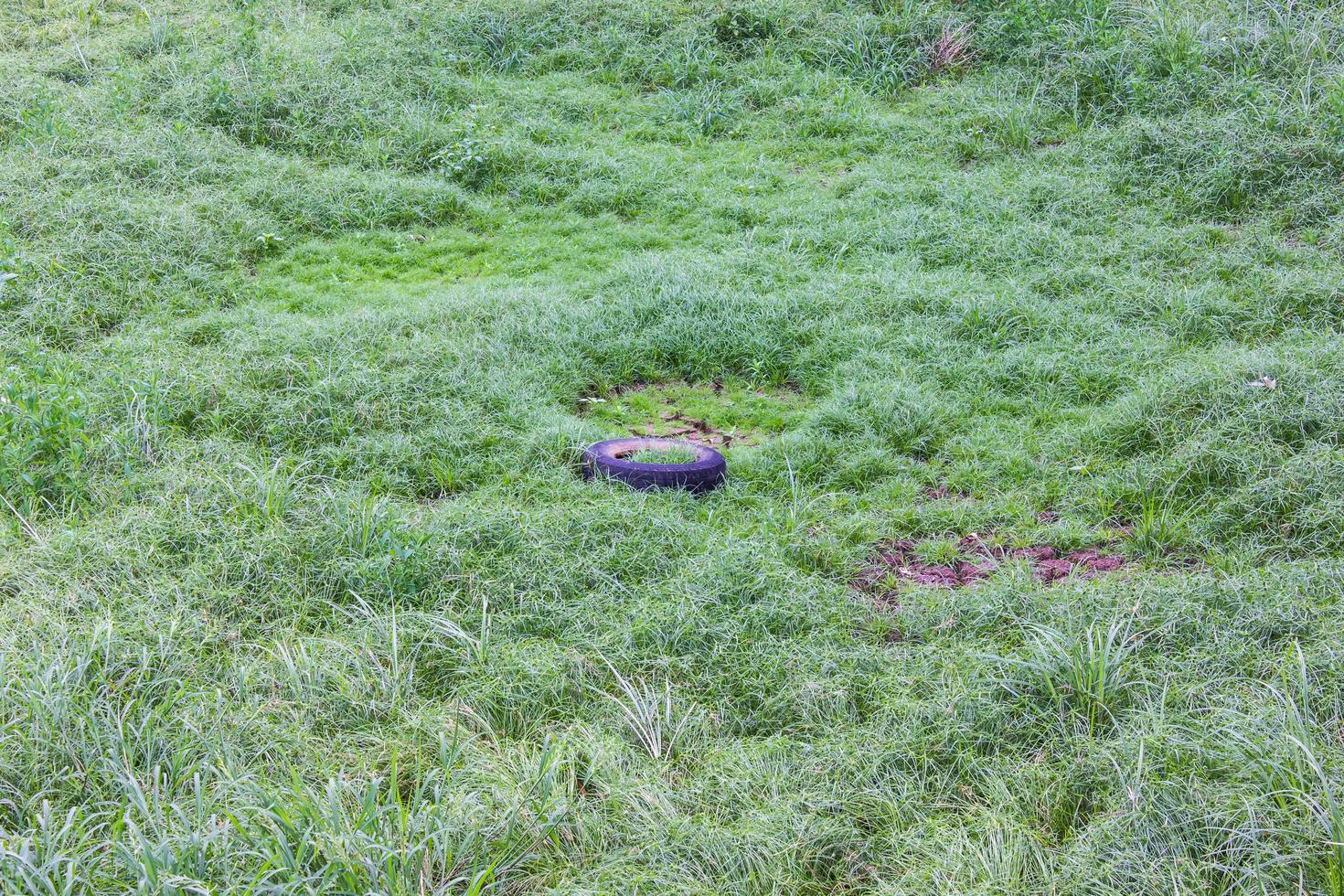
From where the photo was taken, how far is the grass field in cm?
283

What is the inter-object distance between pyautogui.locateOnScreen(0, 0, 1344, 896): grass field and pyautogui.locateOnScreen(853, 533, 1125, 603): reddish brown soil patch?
0.11 feet

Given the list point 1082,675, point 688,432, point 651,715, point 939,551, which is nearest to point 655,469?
point 688,432

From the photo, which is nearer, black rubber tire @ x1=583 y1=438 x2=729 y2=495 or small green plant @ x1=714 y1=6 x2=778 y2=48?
black rubber tire @ x1=583 y1=438 x2=729 y2=495

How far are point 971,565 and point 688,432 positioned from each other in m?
1.69

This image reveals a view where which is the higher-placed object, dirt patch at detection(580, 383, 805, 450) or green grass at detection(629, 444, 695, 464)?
green grass at detection(629, 444, 695, 464)

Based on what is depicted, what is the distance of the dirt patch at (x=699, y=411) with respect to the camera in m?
5.35

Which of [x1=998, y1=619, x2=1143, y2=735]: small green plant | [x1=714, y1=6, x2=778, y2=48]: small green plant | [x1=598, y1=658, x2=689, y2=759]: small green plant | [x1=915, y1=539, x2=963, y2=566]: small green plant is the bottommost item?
[x1=915, y1=539, x2=963, y2=566]: small green plant

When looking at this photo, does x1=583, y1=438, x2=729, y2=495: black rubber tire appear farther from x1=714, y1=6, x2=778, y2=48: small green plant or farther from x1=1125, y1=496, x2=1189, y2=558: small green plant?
x1=714, y1=6, x2=778, y2=48: small green plant

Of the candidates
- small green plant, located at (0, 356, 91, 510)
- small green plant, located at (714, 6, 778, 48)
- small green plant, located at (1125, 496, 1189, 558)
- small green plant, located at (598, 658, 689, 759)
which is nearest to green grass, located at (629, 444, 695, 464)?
small green plant, located at (598, 658, 689, 759)

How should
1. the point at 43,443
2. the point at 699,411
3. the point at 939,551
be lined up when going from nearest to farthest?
1. the point at 939,551
2. the point at 43,443
3. the point at 699,411

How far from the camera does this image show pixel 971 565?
423 cm

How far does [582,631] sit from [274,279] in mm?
4082

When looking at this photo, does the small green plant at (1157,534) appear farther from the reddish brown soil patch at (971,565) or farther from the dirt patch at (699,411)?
the dirt patch at (699,411)

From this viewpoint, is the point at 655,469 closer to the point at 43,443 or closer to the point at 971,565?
the point at 971,565
